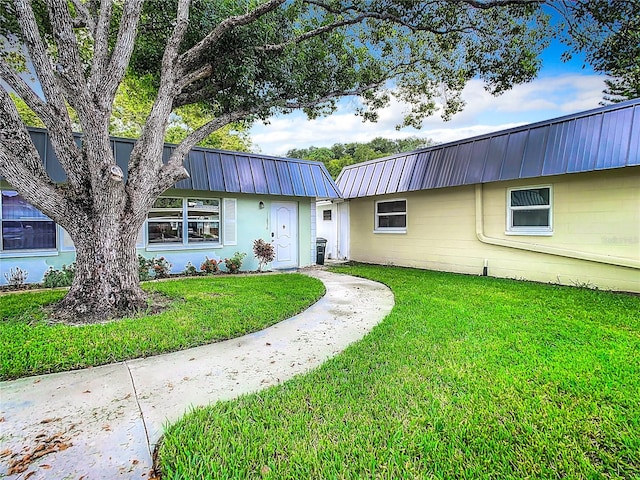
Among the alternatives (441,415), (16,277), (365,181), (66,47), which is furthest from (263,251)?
(441,415)

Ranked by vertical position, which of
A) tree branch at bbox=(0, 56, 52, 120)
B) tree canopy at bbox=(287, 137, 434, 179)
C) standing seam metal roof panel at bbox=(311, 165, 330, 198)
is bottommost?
standing seam metal roof panel at bbox=(311, 165, 330, 198)

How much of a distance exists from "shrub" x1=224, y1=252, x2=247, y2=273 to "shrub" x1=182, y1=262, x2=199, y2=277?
0.84 m

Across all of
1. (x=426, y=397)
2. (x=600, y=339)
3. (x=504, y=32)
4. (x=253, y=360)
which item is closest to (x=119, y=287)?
(x=253, y=360)

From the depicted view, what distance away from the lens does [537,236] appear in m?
7.40

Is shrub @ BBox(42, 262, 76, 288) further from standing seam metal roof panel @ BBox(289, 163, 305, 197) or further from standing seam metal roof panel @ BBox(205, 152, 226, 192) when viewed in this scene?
standing seam metal roof panel @ BBox(289, 163, 305, 197)

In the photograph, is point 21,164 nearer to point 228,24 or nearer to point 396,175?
point 228,24

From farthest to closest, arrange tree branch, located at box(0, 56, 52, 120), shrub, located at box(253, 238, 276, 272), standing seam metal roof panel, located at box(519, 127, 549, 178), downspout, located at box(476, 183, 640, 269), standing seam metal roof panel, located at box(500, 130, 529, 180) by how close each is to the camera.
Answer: shrub, located at box(253, 238, 276, 272) → standing seam metal roof panel, located at box(500, 130, 529, 180) → standing seam metal roof panel, located at box(519, 127, 549, 178) → downspout, located at box(476, 183, 640, 269) → tree branch, located at box(0, 56, 52, 120)

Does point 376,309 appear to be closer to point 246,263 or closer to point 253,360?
point 253,360

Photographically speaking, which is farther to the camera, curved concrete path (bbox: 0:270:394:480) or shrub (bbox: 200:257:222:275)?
shrub (bbox: 200:257:222:275)

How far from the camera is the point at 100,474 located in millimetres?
1772

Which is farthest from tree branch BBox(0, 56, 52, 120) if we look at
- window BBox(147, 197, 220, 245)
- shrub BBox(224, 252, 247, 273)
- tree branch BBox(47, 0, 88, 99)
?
shrub BBox(224, 252, 247, 273)

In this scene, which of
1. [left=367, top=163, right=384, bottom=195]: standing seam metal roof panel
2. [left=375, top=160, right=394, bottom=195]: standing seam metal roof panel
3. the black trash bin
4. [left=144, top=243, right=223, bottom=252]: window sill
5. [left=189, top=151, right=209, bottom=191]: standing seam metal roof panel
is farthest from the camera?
the black trash bin

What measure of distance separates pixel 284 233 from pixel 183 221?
9.89 feet

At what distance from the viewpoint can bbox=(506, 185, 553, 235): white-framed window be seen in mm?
7297
